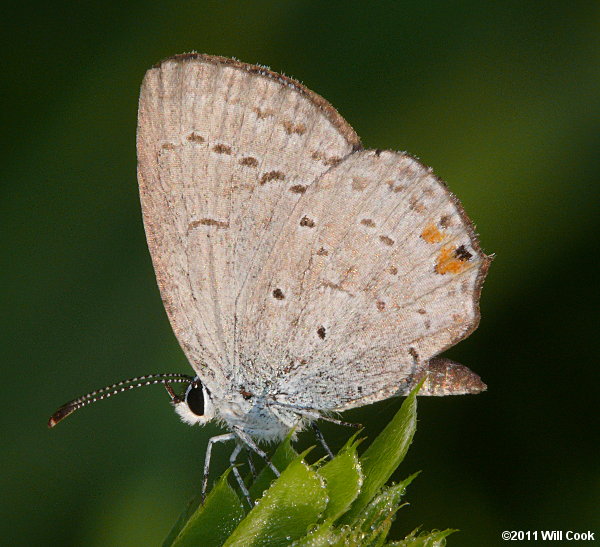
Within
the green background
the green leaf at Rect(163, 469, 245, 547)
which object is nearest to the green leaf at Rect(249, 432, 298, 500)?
the green leaf at Rect(163, 469, 245, 547)

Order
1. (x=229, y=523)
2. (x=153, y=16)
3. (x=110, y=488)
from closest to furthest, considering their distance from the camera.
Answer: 1. (x=229, y=523)
2. (x=110, y=488)
3. (x=153, y=16)

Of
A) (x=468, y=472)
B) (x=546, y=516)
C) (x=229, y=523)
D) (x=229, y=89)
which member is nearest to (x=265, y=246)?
(x=229, y=89)

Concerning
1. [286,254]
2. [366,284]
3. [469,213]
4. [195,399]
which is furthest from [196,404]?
[469,213]

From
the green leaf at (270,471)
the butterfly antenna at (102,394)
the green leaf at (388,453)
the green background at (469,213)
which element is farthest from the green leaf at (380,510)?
the green background at (469,213)

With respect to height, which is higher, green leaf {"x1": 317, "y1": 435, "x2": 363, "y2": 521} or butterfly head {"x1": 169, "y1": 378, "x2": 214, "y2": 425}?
butterfly head {"x1": 169, "y1": 378, "x2": 214, "y2": 425}

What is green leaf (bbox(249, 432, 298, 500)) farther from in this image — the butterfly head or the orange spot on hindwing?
the orange spot on hindwing

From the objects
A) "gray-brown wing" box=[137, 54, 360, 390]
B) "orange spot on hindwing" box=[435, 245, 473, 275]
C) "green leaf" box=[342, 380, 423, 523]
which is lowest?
"green leaf" box=[342, 380, 423, 523]

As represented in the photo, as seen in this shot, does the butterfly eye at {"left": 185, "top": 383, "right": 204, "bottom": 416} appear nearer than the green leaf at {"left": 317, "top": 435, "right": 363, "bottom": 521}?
No

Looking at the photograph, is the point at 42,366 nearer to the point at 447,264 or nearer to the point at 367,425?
the point at 367,425
